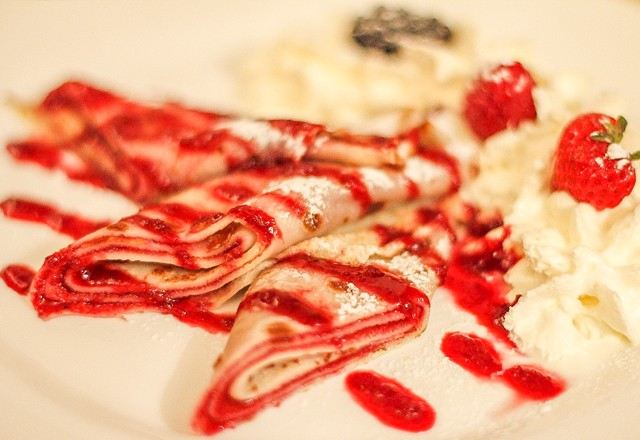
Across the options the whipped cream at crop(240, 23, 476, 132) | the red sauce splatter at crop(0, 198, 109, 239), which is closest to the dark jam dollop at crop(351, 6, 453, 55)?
the whipped cream at crop(240, 23, 476, 132)

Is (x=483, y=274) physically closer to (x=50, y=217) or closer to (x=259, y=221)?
(x=259, y=221)

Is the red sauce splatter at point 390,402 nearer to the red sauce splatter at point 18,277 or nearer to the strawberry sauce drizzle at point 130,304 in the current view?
the strawberry sauce drizzle at point 130,304

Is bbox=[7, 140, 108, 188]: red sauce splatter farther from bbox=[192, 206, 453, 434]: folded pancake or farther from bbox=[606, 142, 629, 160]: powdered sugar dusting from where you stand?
bbox=[606, 142, 629, 160]: powdered sugar dusting

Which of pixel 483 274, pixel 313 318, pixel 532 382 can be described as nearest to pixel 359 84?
pixel 483 274

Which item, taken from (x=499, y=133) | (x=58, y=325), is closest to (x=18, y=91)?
(x=58, y=325)

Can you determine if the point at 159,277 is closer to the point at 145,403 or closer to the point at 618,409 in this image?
the point at 145,403
